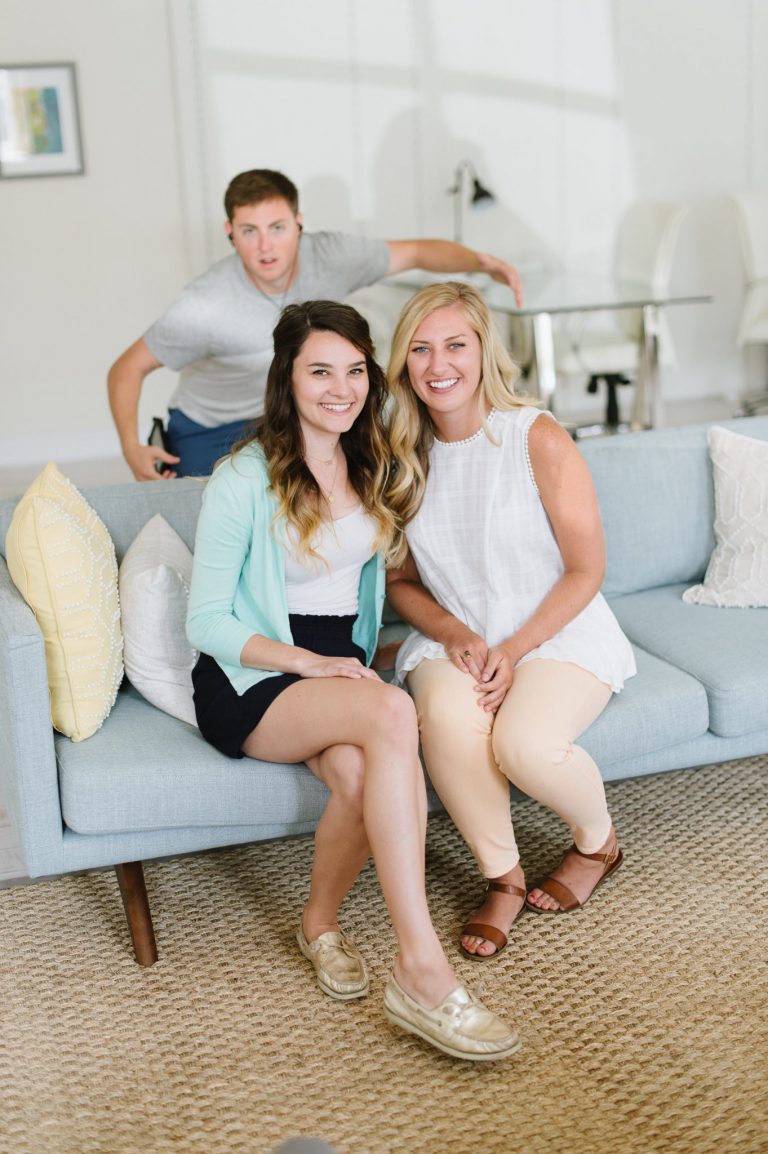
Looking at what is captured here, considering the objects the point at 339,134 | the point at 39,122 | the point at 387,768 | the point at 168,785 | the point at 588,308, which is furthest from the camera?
the point at 339,134

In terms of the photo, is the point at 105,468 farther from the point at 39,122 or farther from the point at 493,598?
the point at 493,598

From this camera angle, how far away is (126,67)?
5.61m

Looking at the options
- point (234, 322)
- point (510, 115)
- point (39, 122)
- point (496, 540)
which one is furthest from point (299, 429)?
point (510, 115)

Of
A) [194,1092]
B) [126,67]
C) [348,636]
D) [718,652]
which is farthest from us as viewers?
[126,67]

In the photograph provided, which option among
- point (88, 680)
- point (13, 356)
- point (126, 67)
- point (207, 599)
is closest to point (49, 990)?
point (88, 680)

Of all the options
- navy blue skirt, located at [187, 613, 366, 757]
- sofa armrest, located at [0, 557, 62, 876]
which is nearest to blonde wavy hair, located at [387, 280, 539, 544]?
navy blue skirt, located at [187, 613, 366, 757]

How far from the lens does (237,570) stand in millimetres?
2203

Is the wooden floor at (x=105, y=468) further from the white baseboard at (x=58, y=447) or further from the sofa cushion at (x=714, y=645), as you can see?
the sofa cushion at (x=714, y=645)

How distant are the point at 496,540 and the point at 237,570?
19.0 inches

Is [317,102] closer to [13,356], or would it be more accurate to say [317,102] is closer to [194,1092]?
[13,356]

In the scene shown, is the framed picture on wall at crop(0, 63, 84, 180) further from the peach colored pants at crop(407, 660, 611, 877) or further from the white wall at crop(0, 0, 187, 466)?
the peach colored pants at crop(407, 660, 611, 877)

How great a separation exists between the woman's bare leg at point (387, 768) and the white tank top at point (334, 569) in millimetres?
198

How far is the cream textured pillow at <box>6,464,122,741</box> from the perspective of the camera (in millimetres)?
2158

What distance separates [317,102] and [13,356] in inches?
69.5
